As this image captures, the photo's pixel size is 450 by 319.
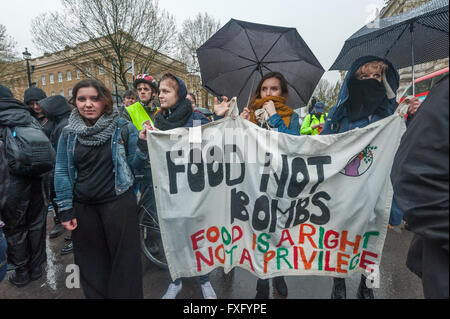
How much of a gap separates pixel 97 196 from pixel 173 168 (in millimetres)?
631

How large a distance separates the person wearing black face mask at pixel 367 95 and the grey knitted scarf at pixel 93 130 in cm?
209

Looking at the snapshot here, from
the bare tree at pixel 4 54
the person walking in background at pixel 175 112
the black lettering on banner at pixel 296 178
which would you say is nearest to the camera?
the black lettering on banner at pixel 296 178

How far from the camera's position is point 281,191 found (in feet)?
6.21

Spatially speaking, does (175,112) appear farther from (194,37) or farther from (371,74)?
(194,37)

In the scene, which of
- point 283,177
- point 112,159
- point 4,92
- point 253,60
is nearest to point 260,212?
point 283,177

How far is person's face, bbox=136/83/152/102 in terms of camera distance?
3.32 m

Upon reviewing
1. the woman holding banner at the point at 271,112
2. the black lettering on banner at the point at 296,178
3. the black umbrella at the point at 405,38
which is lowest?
the black lettering on banner at the point at 296,178

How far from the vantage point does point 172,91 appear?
88.6 inches

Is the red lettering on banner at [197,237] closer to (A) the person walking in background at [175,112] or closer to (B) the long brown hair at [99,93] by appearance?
(A) the person walking in background at [175,112]

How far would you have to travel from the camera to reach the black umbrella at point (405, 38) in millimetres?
2043

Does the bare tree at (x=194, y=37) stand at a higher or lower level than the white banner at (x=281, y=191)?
higher

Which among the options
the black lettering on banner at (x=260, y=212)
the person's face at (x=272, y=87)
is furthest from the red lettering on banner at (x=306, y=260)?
the person's face at (x=272, y=87)
